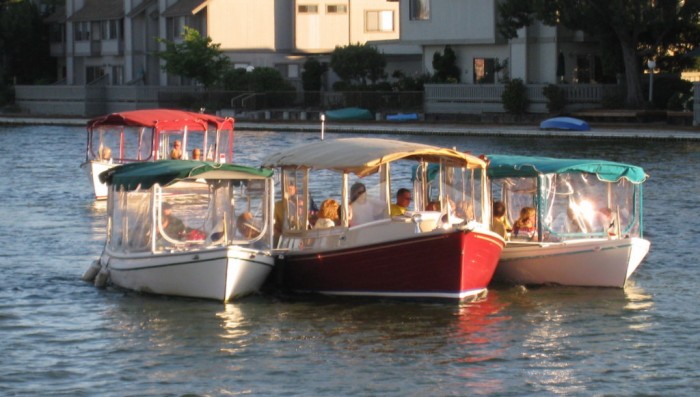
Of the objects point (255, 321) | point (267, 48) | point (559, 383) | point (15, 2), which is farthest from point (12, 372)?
point (15, 2)

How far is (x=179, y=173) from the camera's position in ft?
82.9

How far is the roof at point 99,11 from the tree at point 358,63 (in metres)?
26.4

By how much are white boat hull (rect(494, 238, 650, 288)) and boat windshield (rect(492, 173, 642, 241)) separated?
288mm

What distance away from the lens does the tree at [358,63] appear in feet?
302

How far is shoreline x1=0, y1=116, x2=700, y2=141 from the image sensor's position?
2688 inches

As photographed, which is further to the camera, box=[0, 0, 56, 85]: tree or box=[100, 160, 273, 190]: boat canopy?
box=[0, 0, 56, 85]: tree

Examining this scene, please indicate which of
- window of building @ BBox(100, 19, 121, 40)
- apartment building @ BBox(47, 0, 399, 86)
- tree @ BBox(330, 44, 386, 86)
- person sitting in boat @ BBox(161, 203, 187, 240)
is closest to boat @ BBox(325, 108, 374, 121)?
tree @ BBox(330, 44, 386, 86)

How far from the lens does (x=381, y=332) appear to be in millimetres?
23812

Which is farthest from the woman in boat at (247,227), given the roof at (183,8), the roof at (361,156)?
the roof at (183,8)

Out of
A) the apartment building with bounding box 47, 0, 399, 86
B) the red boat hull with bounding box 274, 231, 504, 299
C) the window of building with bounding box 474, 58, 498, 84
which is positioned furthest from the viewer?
the apartment building with bounding box 47, 0, 399, 86

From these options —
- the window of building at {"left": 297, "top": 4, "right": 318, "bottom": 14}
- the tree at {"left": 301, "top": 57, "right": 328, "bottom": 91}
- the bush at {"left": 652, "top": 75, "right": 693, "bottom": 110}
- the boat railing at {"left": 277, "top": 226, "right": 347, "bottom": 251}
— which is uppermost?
the window of building at {"left": 297, "top": 4, "right": 318, "bottom": 14}

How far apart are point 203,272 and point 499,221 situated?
565cm

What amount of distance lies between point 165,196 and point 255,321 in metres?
3.27

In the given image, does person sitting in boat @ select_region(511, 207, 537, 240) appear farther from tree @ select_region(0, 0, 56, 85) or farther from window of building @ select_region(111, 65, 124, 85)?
tree @ select_region(0, 0, 56, 85)
